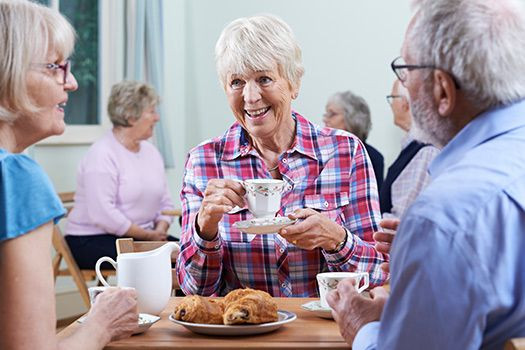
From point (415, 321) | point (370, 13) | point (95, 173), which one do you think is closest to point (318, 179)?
point (415, 321)

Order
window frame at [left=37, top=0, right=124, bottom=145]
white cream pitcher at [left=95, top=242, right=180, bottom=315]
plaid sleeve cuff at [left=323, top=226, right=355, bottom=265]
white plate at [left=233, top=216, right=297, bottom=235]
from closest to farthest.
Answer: white cream pitcher at [left=95, top=242, right=180, bottom=315], white plate at [left=233, top=216, right=297, bottom=235], plaid sleeve cuff at [left=323, top=226, right=355, bottom=265], window frame at [left=37, top=0, right=124, bottom=145]

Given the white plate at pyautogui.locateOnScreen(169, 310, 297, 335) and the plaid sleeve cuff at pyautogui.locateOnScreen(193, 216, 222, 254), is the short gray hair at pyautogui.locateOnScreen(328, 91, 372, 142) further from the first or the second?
the white plate at pyautogui.locateOnScreen(169, 310, 297, 335)

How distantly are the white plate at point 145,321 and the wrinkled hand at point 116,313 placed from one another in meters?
0.02

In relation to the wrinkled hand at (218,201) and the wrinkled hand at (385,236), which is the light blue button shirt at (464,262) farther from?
the wrinkled hand at (218,201)

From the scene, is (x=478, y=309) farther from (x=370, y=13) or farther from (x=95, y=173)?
(x=370, y=13)

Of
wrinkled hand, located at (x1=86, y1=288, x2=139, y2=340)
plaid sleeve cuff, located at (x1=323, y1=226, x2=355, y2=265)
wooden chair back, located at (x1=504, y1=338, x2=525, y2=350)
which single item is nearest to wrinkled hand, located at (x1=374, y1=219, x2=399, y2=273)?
plaid sleeve cuff, located at (x1=323, y1=226, x2=355, y2=265)

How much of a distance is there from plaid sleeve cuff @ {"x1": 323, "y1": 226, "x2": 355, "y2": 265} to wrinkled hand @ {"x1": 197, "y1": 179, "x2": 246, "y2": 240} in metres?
0.28

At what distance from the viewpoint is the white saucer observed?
81.4 inches

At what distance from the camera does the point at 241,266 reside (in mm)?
2479

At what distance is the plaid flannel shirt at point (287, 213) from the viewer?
2.43m

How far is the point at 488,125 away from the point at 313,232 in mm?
868

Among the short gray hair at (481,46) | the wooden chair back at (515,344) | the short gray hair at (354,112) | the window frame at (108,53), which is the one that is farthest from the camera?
the window frame at (108,53)

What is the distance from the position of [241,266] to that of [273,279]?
3.9 inches

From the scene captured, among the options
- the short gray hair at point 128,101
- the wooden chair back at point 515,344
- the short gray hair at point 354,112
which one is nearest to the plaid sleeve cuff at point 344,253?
the wooden chair back at point 515,344
